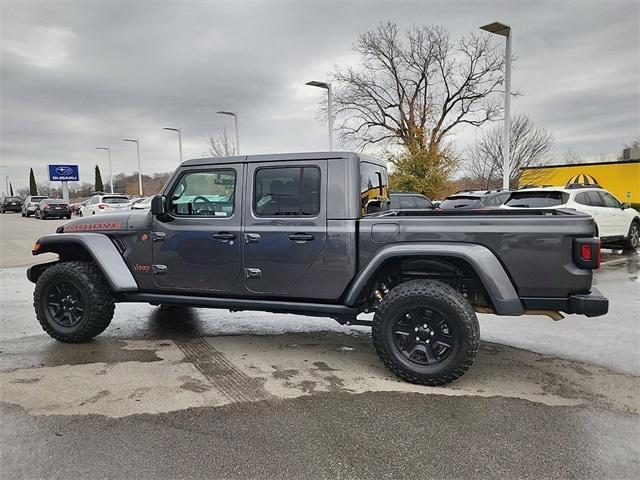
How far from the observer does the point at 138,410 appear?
11.3 feet

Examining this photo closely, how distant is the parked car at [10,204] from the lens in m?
42.6

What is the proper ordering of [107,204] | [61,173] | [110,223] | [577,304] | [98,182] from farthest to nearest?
[98,182]
[61,173]
[107,204]
[110,223]
[577,304]

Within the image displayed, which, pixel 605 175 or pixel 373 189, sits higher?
pixel 605 175

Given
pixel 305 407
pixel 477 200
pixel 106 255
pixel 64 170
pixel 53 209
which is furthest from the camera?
pixel 64 170

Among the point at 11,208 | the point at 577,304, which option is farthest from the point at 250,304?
the point at 11,208

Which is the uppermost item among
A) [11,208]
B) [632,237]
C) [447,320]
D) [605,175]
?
[605,175]

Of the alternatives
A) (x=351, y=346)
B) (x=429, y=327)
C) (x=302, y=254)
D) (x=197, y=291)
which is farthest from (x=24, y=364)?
(x=429, y=327)

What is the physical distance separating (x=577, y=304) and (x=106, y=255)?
172 inches

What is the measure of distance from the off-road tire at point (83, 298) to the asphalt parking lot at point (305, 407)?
0.17 metres

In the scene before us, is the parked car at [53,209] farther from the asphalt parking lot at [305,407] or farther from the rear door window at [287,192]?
the rear door window at [287,192]

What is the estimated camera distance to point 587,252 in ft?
11.6

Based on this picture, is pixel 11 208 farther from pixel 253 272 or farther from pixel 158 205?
pixel 253 272

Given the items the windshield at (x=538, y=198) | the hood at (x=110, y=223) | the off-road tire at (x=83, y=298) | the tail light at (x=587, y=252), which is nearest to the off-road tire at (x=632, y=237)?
the windshield at (x=538, y=198)

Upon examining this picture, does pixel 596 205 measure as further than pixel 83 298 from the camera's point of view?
Yes
